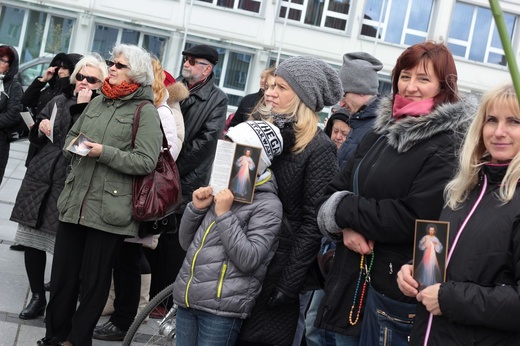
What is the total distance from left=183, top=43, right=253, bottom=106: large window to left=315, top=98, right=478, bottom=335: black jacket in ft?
102

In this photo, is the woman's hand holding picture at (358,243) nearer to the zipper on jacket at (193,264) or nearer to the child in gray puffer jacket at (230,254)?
the child in gray puffer jacket at (230,254)

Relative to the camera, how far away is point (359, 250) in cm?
378

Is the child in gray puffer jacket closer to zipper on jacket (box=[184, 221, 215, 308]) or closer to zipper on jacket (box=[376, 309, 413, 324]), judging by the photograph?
zipper on jacket (box=[184, 221, 215, 308])

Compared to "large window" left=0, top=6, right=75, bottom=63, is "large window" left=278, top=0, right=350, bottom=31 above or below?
above

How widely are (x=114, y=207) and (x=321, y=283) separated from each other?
1821 millimetres

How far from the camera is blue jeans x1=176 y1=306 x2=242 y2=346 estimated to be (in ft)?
13.6

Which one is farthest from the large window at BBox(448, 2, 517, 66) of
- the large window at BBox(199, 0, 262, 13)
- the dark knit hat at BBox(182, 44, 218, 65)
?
the dark knit hat at BBox(182, 44, 218, 65)

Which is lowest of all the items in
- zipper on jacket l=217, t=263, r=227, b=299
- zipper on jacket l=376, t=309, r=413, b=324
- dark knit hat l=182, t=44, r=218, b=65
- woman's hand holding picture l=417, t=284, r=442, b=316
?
zipper on jacket l=217, t=263, r=227, b=299

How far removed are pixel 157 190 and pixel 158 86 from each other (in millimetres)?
1023

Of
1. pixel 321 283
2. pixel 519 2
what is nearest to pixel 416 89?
pixel 321 283

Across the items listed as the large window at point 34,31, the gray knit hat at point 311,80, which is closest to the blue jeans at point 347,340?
the gray knit hat at point 311,80

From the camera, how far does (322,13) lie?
118 feet

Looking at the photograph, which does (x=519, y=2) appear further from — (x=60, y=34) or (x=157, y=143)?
(x=157, y=143)

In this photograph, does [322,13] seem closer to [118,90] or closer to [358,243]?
[118,90]
